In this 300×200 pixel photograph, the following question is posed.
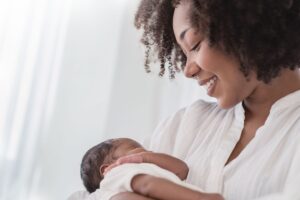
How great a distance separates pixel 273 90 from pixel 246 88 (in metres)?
0.09

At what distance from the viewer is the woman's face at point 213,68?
1.09 metres

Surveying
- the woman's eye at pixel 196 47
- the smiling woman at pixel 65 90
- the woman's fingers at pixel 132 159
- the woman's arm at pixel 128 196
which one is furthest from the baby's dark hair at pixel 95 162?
the smiling woman at pixel 65 90

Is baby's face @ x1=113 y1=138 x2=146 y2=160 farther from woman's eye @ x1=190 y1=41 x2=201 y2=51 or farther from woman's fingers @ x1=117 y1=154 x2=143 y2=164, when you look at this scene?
woman's eye @ x1=190 y1=41 x2=201 y2=51

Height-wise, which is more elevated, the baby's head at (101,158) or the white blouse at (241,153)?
the white blouse at (241,153)

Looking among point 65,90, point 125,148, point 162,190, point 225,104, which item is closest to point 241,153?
point 225,104

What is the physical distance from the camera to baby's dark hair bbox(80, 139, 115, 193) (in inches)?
49.1

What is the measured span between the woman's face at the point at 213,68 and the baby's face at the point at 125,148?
266mm

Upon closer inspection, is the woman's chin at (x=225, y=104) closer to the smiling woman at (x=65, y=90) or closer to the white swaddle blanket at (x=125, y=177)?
the white swaddle blanket at (x=125, y=177)

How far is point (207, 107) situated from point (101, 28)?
38.5 inches

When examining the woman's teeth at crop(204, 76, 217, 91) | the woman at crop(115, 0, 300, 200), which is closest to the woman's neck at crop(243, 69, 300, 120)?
the woman at crop(115, 0, 300, 200)

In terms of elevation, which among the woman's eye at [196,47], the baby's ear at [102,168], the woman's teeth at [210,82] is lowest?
the baby's ear at [102,168]

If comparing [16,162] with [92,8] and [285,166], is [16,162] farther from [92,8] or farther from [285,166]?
[285,166]

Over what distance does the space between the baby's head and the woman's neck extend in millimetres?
357

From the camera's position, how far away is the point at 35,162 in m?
1.97
